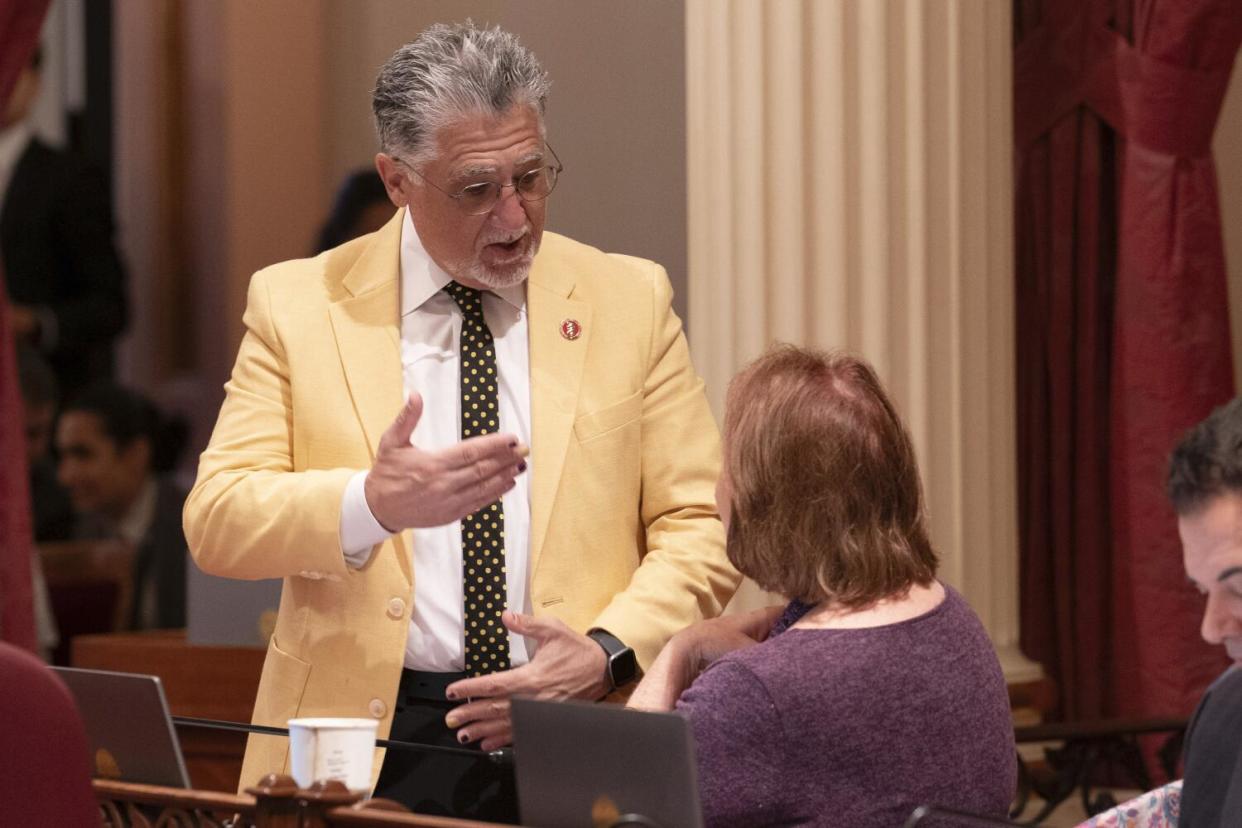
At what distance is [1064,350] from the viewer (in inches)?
175

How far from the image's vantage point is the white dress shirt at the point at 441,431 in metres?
2.27

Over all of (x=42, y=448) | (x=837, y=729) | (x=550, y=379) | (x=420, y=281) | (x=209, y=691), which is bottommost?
(x=209, y=691)

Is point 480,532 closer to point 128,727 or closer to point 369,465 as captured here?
point 369,465

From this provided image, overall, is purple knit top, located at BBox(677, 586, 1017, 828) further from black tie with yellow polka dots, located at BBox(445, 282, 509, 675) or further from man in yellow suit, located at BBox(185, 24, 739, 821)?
black tie with yellow polka dots, located at BBox(445, 282, 509, 675)

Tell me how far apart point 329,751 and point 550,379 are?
0.69m

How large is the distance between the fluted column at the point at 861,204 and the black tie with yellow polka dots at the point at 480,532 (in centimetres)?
A: 126

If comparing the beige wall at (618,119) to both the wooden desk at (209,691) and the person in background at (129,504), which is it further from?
the person in background at (129,504)

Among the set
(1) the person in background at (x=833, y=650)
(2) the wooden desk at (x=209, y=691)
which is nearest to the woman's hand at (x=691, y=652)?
(1) the person in background at (x=833, y=650)

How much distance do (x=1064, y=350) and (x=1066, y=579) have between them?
0.53 m

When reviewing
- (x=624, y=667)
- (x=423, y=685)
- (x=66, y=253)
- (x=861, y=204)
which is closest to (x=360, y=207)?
(x=66, y=253)

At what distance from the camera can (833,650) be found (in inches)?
71.8

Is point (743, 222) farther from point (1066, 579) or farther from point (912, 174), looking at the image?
point (1066, 579)

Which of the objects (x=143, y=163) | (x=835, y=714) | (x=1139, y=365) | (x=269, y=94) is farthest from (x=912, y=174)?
(x=143, y=163)

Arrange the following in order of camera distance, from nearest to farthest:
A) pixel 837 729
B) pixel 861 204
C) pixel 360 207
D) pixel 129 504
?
pixel 837 729 → pixel 861 204 → pixel 360 207 → pixel 129 504
